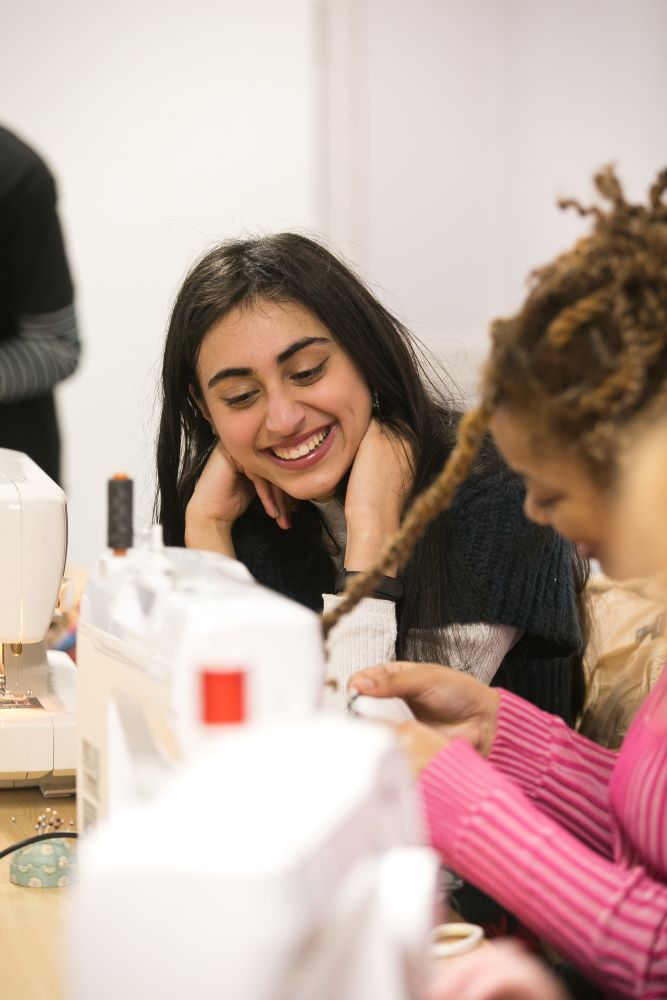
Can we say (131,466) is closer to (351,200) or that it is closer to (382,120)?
(351,200)

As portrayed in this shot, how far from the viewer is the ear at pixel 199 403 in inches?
69.1

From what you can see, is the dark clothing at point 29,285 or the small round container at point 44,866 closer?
the small round container at point 44,866

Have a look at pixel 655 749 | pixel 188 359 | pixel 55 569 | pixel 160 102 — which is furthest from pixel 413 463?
pixel 160 102

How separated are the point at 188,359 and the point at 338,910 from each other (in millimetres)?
1209

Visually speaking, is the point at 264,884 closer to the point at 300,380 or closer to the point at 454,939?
the point at 454,939

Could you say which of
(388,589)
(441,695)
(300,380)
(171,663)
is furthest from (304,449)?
(171,663)

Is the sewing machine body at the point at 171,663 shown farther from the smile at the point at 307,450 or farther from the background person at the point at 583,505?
the smile at the point at 307,450

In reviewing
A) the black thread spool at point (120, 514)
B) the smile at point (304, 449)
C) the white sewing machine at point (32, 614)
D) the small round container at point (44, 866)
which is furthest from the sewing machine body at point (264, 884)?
the smile at point (304, 449)

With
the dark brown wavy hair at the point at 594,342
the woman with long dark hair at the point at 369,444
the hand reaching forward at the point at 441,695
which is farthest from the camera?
the woman with long dark hair at the point at 369,444

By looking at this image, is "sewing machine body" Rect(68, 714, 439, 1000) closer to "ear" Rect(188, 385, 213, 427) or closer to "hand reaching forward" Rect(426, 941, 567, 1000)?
"hand reaching forward" Rect(426, 941, 567, 1000)

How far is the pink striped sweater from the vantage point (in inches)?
34.1

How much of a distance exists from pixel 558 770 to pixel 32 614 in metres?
0.66

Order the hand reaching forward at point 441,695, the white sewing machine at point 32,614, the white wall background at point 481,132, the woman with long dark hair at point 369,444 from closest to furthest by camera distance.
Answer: the hand reaching forward at point 441,695, the white sewing machine at point 32,614, the woman with long dark hair at point 369,444, the white wall background at point 481,132

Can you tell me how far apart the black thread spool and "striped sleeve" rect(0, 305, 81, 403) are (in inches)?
59.3
